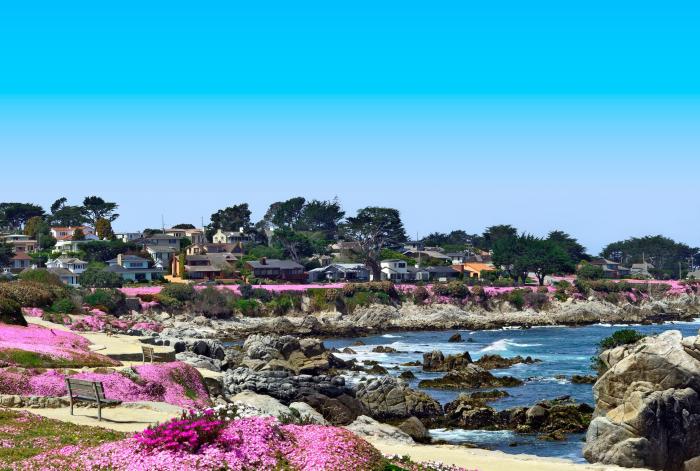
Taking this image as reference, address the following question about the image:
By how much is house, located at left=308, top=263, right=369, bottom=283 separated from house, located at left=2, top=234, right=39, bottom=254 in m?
46.0

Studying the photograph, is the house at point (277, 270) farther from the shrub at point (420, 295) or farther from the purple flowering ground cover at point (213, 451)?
the purple flowering ground cover at point (213, 451)

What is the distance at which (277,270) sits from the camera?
122 m

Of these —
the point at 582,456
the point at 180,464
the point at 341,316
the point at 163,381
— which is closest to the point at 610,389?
the point at 582,456

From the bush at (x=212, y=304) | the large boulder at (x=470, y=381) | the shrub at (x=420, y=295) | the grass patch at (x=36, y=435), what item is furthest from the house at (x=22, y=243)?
the grass patch at (x=36, y=435)

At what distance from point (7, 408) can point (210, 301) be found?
6817cm

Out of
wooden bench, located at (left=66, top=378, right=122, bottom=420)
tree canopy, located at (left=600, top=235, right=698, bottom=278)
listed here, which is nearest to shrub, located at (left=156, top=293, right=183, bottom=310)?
wooden bench, located at (left=66, top=378, right=122, bottom=420)

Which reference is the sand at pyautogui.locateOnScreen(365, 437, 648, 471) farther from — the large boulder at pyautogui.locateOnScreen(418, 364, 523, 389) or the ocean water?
the large boulder at pyautogui.locateOnScreen(418, 364, 523, 389)

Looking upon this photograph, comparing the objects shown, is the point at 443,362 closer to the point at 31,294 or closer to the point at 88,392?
the point at 31,294

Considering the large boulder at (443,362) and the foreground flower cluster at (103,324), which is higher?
the foreground flower cluster at (103,324)

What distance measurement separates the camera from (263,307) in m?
93.5

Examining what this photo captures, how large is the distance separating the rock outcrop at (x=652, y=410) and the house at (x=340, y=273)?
9651 centimetres

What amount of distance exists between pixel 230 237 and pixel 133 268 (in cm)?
4617

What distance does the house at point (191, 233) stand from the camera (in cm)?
16050

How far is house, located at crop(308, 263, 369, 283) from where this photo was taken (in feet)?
409
